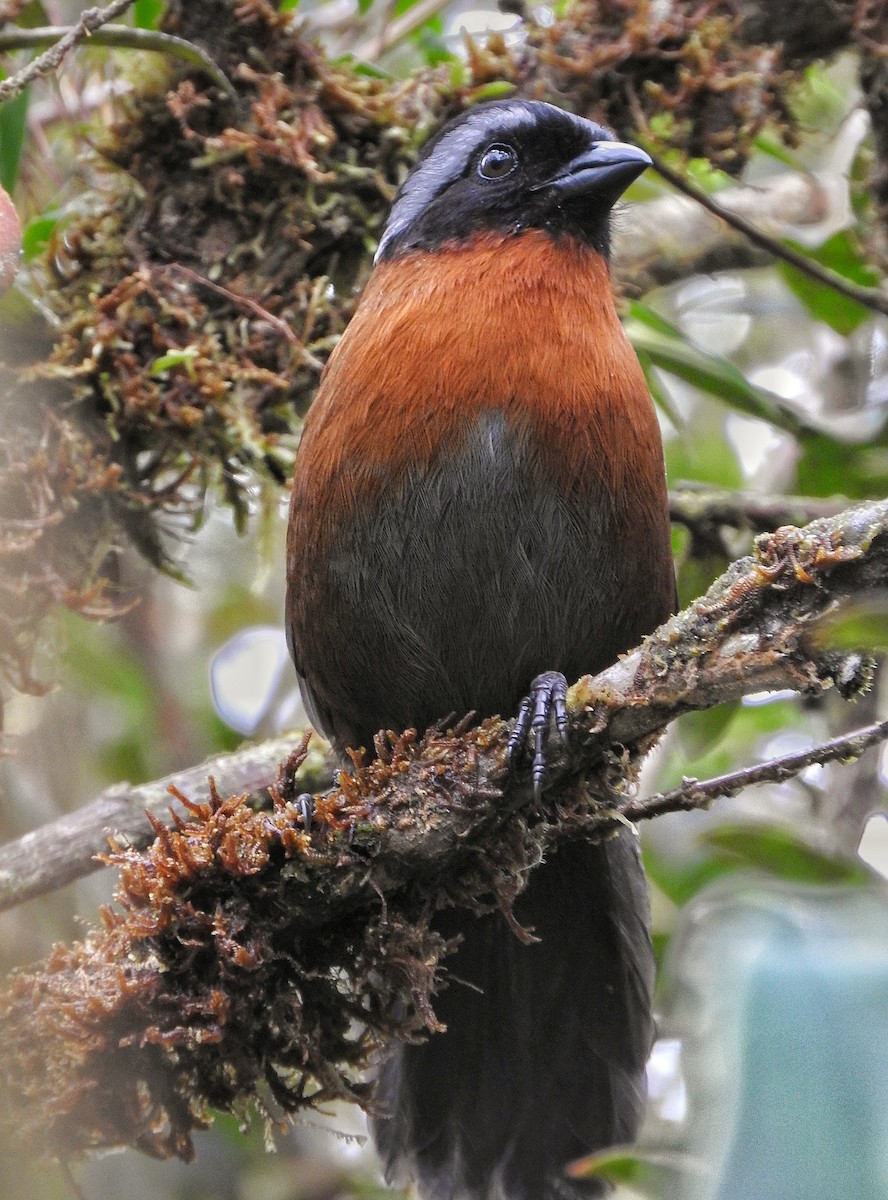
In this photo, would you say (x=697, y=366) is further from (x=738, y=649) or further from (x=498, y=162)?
(x=738, y=649)

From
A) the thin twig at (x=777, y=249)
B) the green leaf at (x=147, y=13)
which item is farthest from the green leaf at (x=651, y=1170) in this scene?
the green leaf at (x=147, y=13)

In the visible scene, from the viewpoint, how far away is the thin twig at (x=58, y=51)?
2801 mm

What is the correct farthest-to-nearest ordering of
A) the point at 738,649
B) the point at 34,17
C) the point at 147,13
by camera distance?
the point at 34,17 → the point at 147,13 → the point at 738,649

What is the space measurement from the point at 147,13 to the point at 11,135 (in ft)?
1.60

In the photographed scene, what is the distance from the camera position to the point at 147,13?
3760 mm

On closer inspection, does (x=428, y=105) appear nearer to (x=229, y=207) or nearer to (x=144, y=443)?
(x=229, y=207)

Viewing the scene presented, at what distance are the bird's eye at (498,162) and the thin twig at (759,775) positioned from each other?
1510 millimetres

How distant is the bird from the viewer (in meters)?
2.92

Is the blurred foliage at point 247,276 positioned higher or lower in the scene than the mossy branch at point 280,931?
higher

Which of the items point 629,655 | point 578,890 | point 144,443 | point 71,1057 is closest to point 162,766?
point 144,443

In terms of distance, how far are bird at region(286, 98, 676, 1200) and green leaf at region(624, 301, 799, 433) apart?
2.17 ft

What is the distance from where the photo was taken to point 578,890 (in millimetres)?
3342

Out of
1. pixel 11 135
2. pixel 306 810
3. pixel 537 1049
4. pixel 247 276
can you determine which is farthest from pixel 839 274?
pixel 306 810

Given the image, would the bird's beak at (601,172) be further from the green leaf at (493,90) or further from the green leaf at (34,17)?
the green leaf at (34,17)
